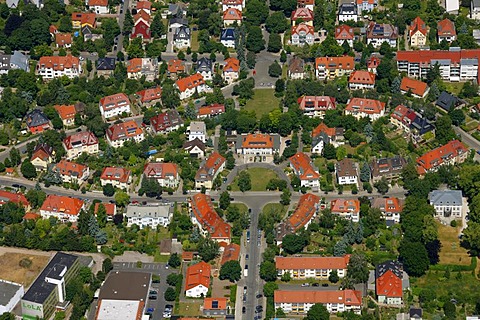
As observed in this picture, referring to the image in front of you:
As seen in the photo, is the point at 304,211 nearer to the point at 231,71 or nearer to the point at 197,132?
the point at 197,132

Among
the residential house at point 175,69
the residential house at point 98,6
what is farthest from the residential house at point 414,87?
the residential house at point 98,6

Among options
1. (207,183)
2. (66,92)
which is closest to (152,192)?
(207,183)

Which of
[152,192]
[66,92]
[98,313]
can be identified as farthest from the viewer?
[66,92]

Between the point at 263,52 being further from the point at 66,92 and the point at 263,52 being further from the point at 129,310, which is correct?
the point at 129,310

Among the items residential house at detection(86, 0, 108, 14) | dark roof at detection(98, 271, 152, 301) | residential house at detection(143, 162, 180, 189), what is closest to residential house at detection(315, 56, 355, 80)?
residential house at detection(143, 162, 180, 189)

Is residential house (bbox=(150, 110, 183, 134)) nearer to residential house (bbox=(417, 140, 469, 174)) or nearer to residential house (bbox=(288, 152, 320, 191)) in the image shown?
residential house (bbox=(288, 152, 320, 191))
